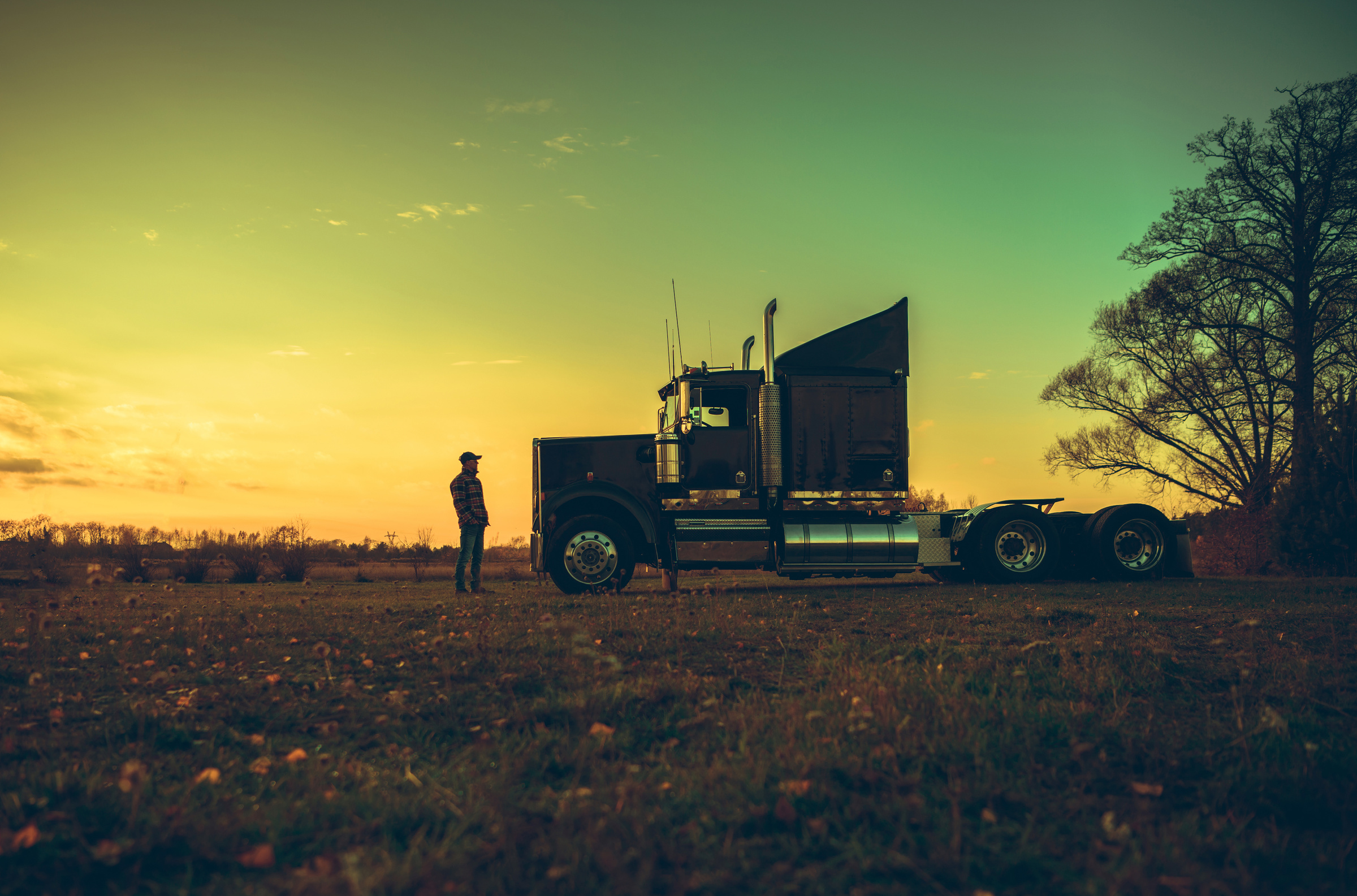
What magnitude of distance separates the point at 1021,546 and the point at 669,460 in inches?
259

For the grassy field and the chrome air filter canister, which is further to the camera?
the chrome air filter canister

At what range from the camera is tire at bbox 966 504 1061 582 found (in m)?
14.0

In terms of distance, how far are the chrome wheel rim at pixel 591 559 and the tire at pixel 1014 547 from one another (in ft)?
21.0

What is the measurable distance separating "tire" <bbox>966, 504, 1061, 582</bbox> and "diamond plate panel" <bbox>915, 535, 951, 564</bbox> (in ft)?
1.24

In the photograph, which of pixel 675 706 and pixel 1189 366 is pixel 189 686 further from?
pixel 1189 366

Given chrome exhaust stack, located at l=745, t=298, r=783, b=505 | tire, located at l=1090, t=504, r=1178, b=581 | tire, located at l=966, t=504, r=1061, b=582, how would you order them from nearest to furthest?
1. chrome exhaust stack, located at l=745, t=298, r=783, b=505
2. tire, located at l=966, t=504, r=1061, b=582
3. tire, located at l=1090, t=504, r=1178, b=581

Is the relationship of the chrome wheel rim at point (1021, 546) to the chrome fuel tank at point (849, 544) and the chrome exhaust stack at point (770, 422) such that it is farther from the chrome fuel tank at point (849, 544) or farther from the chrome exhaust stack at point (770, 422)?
the chrome exhaust stack at point (770, 422)

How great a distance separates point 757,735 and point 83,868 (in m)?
2.82

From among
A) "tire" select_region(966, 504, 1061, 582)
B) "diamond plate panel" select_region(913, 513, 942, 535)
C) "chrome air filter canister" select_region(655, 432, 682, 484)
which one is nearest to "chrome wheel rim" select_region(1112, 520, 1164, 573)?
"tire" select_region(966, 504, 1061, 582)

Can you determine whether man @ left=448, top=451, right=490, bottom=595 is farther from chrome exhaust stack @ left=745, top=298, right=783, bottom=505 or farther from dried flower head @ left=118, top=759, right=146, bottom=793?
dried flower head @ left=118, top=759, right=146, bottom=793

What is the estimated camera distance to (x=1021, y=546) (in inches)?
558

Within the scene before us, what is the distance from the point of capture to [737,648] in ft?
21.8

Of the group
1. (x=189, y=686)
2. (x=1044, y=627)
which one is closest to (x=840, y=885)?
(x=189, y=686)

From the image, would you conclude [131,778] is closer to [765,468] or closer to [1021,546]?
[765,468]
